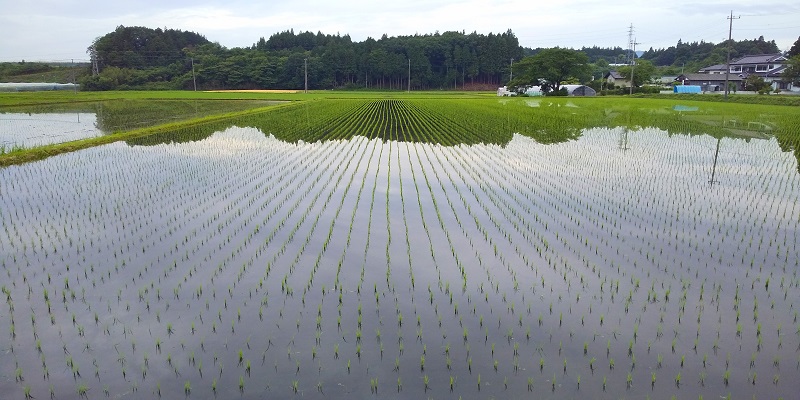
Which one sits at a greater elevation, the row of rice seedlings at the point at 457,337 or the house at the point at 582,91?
the house at the point at 582,91

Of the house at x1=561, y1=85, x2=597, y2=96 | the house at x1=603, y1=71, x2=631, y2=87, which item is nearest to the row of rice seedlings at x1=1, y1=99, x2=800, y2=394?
the house at x1=561, y1=85, x2=597, y2=96

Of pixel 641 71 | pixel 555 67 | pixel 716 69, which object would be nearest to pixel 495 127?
pixel 555 67

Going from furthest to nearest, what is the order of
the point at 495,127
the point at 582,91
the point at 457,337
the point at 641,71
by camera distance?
the point at 582,91 < the point at 641,71 < the point at 495,127 < the point at 457,337

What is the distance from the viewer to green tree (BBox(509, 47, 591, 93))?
53.3 meters

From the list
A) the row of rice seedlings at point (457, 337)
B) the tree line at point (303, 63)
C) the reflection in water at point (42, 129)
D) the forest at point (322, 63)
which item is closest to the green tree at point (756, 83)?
the forest at point (322, 63)

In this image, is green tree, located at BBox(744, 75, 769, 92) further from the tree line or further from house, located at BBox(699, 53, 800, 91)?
the tree line

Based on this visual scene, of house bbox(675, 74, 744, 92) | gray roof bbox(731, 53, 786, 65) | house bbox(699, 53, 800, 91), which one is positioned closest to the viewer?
house bbox(699, 53, 800, 91)

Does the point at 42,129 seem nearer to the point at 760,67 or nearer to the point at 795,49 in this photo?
the point at 795,49

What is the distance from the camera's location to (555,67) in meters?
53.4

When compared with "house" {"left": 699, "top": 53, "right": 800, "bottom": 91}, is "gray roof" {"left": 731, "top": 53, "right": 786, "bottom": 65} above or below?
above

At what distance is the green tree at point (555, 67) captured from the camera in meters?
53.3

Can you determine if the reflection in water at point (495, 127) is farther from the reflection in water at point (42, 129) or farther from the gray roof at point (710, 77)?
the gray roof at point (710, 77)

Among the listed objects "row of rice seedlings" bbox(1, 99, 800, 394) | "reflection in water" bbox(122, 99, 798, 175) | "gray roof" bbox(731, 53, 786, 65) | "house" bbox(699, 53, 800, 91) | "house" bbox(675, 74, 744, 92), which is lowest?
"row of rice seedlings" bbox(1, 99, 800, 394)

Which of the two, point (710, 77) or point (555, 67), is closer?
point (555, 67)
